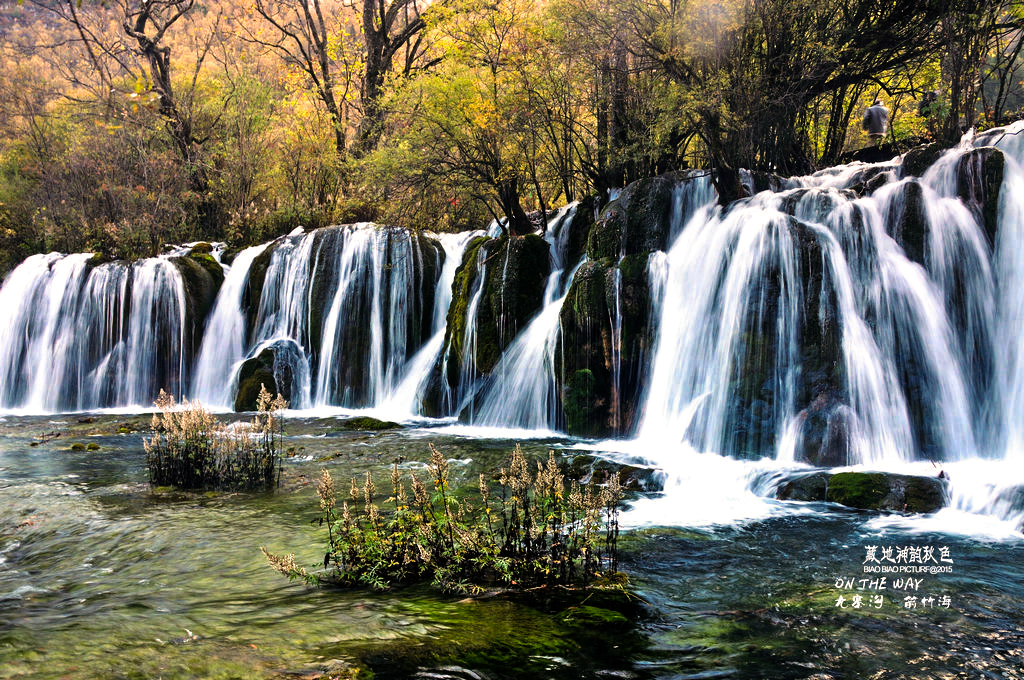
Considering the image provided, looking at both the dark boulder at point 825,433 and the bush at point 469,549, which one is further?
the dark boulder at point 825,433

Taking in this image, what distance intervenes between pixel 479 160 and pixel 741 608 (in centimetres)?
1496

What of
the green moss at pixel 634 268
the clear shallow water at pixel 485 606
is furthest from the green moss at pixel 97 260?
the green moss at pixel 634 268

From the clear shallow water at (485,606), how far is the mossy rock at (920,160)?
22.4 feet

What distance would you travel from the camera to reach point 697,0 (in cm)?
1341

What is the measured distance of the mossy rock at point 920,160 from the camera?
1179 centimetres

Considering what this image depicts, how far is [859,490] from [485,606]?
5493mm

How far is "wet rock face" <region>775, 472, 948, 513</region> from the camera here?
7809 millimetres

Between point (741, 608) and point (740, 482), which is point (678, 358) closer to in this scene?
point (740, 482)

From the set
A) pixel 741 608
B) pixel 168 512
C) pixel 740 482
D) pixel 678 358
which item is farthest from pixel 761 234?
pixel 168 512

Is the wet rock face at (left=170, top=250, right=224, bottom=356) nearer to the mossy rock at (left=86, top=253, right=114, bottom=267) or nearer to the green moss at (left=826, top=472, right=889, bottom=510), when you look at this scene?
the mossy rock at (left=86, top=253, right=114, bottom=267)

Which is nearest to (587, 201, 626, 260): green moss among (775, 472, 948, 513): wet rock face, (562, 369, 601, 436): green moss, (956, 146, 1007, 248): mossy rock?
(562, 369, 601, 436): green moss

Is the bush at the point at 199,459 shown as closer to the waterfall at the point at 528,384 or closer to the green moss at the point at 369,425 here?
the green moss at the point at 369,425

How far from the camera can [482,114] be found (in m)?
17.3

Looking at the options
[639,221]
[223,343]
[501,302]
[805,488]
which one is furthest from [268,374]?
[805,488]
